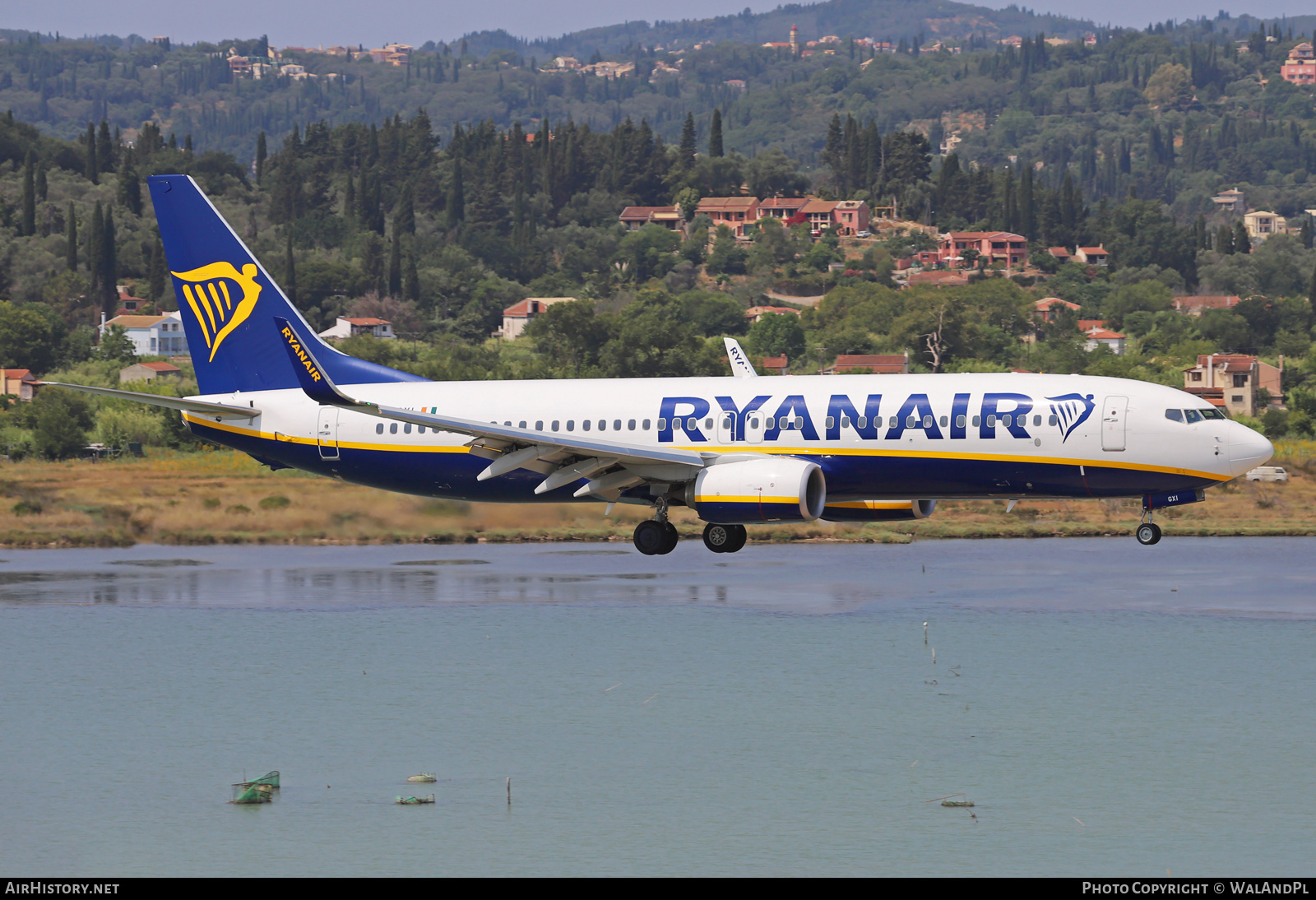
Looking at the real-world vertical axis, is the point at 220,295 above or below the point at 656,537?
above

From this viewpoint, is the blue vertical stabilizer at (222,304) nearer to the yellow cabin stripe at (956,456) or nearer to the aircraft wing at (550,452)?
the aircraft wing at (550,452)

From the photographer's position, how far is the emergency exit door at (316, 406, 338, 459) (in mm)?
50281

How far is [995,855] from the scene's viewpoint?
2748 centimetres

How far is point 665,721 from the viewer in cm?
3700

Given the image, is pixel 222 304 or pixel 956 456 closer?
pixel 956 456

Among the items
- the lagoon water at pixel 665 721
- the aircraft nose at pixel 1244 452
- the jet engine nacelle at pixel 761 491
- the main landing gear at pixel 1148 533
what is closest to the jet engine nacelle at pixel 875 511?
the lagoon water at pixel 665 721

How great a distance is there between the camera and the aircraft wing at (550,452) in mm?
42406

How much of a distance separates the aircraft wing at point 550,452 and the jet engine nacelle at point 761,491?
39.0 inches

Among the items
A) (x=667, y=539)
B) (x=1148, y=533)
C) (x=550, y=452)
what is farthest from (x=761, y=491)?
(x=1148, y=533)

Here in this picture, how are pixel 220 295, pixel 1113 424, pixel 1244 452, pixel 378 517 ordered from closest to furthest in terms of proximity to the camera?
pixel 1244 452, pixel 1113 424, pixel 220 295, pixel 378 517

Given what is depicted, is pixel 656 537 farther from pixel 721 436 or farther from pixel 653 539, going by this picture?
pixel 721 436

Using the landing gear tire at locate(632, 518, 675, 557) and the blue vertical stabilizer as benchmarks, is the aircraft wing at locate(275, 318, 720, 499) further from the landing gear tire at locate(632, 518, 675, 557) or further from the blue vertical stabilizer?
the blue vertical stabilizer

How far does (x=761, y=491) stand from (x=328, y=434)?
14619 mm

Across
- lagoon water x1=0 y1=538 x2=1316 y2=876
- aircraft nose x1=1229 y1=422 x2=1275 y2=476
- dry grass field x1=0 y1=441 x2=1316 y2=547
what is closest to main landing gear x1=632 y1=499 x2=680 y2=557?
lagoon water x1=0 y1=538 x2=1316 y2=876
